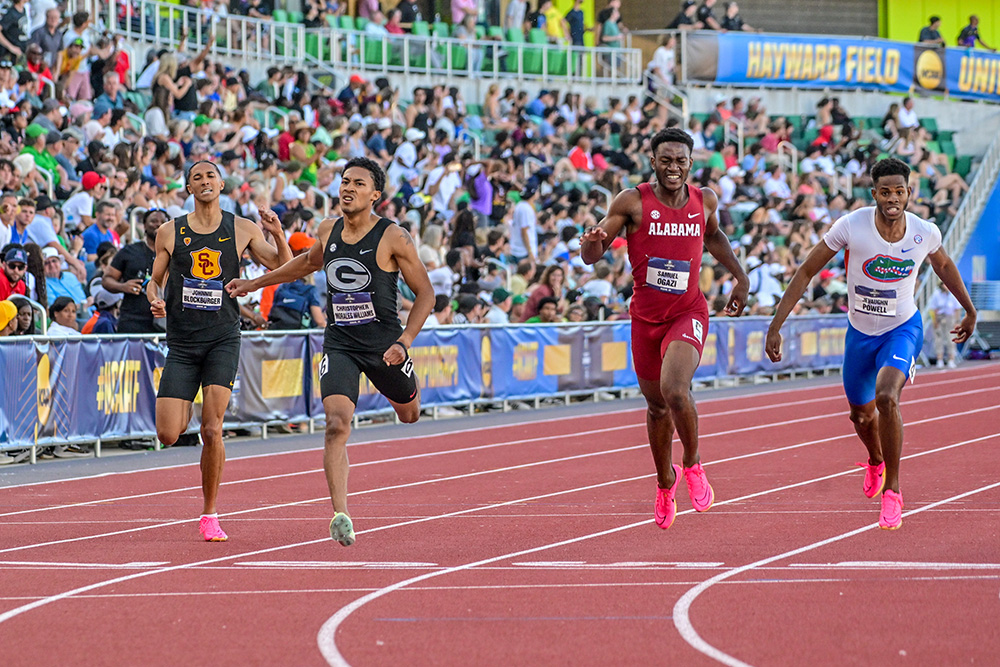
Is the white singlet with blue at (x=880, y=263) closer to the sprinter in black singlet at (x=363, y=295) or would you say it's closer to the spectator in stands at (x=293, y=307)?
the sprinter in black singlet at (x=363, y=295)

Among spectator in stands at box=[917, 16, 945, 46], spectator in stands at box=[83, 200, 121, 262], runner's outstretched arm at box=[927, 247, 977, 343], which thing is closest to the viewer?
runner's outstretched arm at box=[927, 247, 977, 343]

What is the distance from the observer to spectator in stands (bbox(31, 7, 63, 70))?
20766mm

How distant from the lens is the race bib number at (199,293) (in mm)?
9531

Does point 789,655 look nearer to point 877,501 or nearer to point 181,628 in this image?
point 181,628

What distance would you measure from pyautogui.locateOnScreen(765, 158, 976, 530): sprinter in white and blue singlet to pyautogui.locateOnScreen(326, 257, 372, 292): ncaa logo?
2.48 meters

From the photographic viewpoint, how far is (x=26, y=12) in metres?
21.3

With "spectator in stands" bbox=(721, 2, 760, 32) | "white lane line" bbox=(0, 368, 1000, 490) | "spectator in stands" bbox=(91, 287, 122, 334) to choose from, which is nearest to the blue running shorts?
"white lane line" bbox=(0, 368, 1000, 490)

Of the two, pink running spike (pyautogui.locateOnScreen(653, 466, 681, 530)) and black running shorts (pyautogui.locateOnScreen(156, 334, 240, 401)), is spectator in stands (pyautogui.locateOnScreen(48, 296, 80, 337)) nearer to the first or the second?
black running shorts (pyautogui.locateOnScreen(156, 334, 240, 401))

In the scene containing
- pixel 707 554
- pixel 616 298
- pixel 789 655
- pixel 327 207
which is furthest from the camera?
pixel 616 298

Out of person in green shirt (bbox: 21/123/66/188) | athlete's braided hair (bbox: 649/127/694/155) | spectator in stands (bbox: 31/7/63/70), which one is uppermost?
spectator in stands (bbox: 31/7/63/70)

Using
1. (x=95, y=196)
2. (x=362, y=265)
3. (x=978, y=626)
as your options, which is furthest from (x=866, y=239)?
(x=95, y=196)

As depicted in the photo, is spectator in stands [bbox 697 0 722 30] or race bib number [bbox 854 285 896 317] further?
spectator in stands [bbox 697 0 722 30]

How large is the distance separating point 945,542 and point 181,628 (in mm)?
4277

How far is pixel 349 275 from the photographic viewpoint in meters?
8.82
